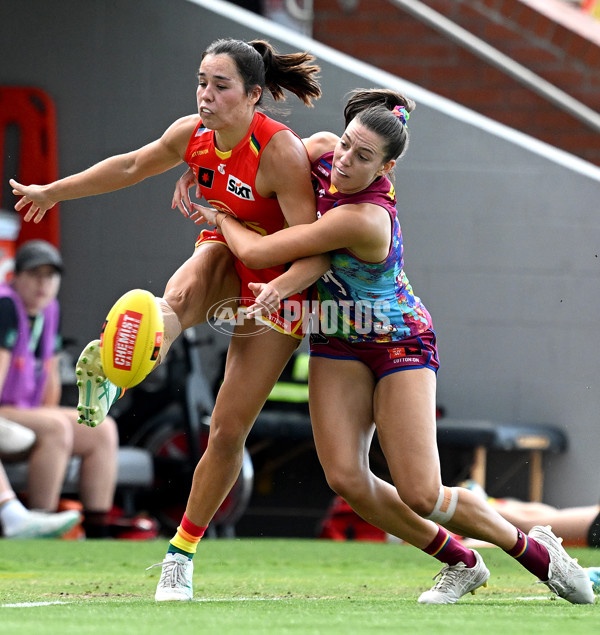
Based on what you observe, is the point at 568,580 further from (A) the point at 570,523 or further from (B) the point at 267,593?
(A) the point at 570,523

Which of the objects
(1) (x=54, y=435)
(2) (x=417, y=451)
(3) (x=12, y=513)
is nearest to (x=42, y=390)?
(1) (x=54, y=435)

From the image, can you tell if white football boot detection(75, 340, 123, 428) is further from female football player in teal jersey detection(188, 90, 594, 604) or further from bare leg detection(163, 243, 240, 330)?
female football player in teal jersey detection(188, 90, 594, 604)

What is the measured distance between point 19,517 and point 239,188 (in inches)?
122

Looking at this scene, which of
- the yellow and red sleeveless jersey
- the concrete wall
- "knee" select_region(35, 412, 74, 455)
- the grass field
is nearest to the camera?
the grass field

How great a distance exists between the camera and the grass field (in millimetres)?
3297

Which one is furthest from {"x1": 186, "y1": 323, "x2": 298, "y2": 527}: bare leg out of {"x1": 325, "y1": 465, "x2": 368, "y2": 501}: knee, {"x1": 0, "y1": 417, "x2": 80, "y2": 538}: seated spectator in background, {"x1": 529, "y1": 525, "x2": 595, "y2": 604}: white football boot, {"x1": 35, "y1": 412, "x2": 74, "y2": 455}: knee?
{"x1": 35, "y1": 412, "x2": 74, "y2": 455}: knee

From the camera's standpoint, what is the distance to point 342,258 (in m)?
4.04

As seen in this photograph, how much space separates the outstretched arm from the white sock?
2.50 meters

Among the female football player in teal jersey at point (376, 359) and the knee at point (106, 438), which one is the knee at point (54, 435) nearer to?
the knee at point (106, 438)

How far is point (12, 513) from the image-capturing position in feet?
21.5

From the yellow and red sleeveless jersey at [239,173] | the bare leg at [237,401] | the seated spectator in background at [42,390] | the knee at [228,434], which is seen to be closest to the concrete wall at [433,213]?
the seated spectator in background at [42,390]

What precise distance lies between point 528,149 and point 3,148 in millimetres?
3398

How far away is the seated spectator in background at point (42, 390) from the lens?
689 cm

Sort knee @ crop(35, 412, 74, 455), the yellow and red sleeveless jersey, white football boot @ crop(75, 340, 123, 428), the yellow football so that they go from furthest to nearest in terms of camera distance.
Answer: knee @ crop(35, 412, 74, 455) < the yellow and red sleeveless jersey < white football boot @ crop(75, 340, 123, 428) < the yellow football
